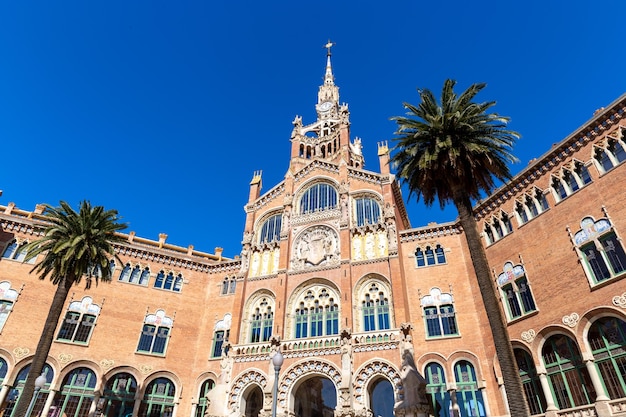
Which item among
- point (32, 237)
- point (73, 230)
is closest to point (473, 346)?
point (73, 230)

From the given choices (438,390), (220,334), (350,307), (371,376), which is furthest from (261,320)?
(438,390)

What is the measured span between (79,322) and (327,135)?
123ft

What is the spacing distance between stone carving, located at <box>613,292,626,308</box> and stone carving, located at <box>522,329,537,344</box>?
5.06 metres

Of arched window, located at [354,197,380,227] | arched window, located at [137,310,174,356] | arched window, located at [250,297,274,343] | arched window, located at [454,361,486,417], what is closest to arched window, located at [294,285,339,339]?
→ arched window, located at [250,297,274,343]

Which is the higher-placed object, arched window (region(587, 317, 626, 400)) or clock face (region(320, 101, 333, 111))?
clock face (region(320, 101, 333, 111))

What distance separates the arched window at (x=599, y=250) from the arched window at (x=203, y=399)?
2819 centimetres

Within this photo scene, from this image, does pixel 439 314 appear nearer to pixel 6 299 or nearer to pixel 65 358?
pixel 65 358

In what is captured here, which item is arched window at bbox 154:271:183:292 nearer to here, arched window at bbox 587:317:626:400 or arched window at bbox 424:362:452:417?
arched window at bbox 424:362:452:417

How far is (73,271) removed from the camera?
2572 cm

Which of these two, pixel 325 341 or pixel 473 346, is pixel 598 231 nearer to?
pixel 473 346

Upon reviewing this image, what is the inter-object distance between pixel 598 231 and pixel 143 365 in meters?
33.4

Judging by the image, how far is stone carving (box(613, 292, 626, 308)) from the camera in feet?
65.7

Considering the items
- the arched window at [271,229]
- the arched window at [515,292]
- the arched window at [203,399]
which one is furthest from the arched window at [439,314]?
the arched window at [203,399]

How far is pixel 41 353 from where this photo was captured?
904 inches
